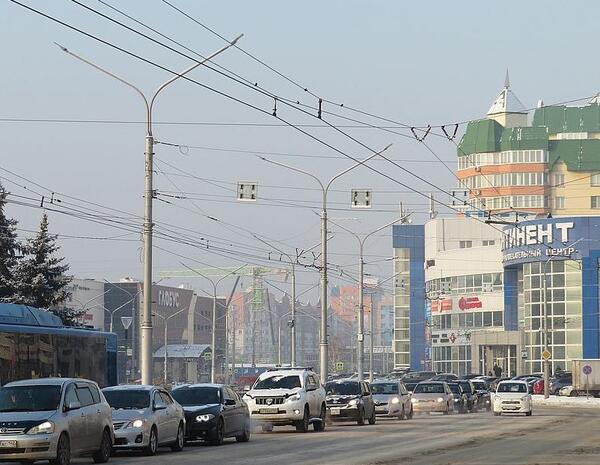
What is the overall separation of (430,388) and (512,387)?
351 cm

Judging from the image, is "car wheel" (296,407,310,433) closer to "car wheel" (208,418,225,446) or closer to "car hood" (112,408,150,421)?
"car wheel" (208,418,225,446)

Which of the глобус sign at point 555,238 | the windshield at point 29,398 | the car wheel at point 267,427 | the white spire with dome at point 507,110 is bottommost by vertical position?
the car wheel at point 267,427

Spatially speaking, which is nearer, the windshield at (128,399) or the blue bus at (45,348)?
the windshield at (128,399)

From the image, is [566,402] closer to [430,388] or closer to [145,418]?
[430,388]

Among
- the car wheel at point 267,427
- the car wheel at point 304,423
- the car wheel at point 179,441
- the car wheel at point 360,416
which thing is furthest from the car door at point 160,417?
the car wheel at point 360,416

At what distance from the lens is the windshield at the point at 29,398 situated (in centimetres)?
2386

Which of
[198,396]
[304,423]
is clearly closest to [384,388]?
[304,423]

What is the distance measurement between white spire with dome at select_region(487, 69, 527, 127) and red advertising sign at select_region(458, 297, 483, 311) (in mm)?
57622

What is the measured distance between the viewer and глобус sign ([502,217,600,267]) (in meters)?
108

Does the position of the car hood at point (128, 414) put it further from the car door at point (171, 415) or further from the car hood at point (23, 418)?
the car hood at point (23, 418)

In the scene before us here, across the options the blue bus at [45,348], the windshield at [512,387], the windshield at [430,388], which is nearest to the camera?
the blue bus at [45,348]

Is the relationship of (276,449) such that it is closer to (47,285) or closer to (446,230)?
(47,285)

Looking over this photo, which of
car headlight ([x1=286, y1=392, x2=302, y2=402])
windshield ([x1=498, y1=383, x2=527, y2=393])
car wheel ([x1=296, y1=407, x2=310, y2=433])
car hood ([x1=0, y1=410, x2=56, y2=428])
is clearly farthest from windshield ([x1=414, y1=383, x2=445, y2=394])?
car hood ([x1=0, y1=410, x2=56, y2=428])

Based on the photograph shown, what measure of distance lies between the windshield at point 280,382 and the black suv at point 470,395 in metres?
25.2
